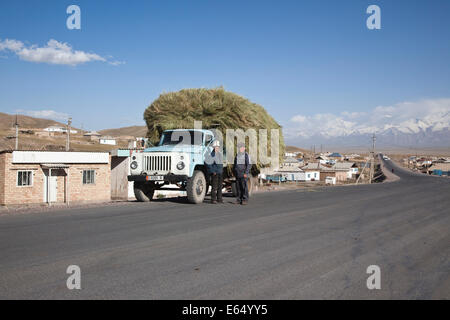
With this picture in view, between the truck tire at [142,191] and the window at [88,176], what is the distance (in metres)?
15.9

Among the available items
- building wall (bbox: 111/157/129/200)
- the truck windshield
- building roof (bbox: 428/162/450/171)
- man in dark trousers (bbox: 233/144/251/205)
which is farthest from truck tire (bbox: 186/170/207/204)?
building roof (bbox: 428/162/450/171)

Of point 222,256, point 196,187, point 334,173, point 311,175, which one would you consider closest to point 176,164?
point 196,187

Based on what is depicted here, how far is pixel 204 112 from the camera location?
48.1 feet

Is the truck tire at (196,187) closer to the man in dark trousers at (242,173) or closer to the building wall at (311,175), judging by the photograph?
the man in dark trousers at (242,173)

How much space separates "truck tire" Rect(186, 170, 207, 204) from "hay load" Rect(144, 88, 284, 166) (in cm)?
247

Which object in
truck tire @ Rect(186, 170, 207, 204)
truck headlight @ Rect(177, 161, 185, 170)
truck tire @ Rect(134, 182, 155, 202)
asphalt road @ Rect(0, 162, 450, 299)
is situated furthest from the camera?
truck tire @ Rect(134, 182, 155, 202)

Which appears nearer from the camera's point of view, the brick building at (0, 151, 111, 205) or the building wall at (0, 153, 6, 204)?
the building wall at (0, 153, 6, 204)

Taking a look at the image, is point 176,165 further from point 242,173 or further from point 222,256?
point 222,256

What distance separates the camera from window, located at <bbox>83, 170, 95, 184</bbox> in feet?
90.3

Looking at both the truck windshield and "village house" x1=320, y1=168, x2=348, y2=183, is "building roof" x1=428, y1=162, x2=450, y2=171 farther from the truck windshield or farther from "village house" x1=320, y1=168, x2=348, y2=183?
the truck windshield

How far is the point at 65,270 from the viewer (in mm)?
4648

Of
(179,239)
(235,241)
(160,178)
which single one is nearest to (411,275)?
(235,241)

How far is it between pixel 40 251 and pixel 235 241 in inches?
114
